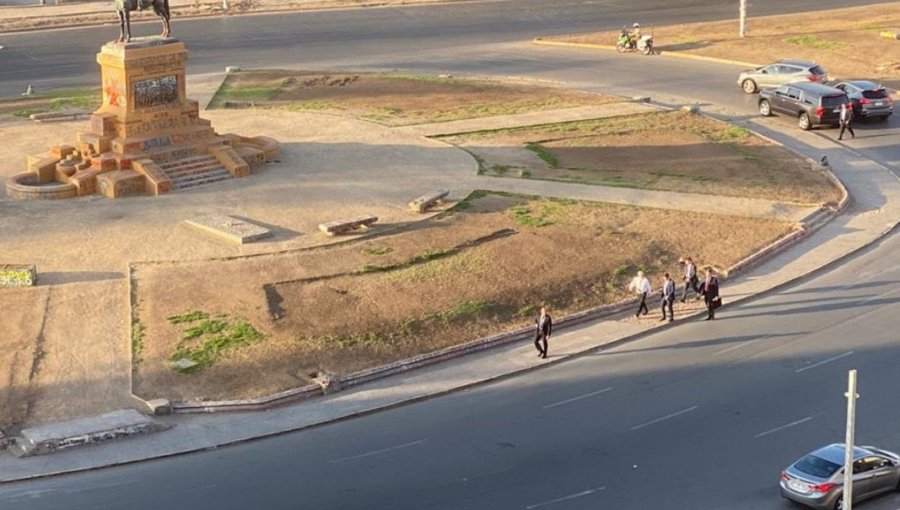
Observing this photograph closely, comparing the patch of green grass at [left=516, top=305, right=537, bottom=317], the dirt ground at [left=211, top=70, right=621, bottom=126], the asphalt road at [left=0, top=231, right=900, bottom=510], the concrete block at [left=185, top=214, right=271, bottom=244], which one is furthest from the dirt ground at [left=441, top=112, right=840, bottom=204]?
the asphalt road at [left=0, top=231, right=900, bottom=510]

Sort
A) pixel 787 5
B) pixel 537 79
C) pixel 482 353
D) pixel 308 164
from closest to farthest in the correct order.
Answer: pixel 482 353
pixel 308 164
pixel 537 79
pixel 787 5

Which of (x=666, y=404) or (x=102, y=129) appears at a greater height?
(x=102, y=129)

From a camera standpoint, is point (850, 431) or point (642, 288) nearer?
point (850, 431)

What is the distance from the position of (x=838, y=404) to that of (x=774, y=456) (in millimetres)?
3233

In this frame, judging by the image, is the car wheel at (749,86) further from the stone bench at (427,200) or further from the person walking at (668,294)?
the person walking at (668,294)

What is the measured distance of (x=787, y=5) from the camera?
88.9 metres

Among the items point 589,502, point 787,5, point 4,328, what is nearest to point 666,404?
point 589,502

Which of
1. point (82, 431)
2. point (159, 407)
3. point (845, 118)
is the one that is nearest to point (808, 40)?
A: point (845, 118)

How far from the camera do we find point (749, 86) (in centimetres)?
6500

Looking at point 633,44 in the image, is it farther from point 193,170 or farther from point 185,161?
point 193,170

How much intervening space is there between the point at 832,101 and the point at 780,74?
7.24m

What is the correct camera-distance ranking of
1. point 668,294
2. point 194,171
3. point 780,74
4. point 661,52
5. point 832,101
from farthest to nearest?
point 661,52, point 780,74, point 832,101, point 194,171, point 668,294

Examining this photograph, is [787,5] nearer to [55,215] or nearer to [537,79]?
[537,79]

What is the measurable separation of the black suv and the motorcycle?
15223 millimetres
